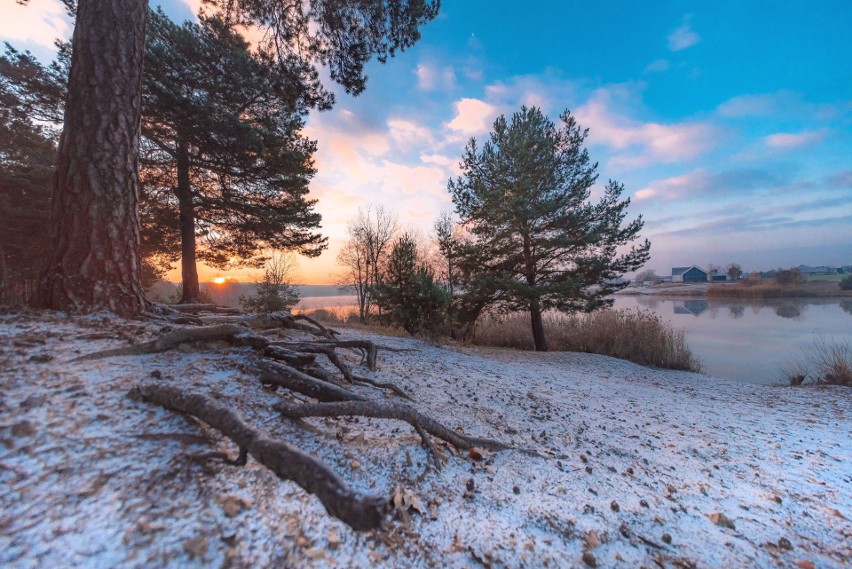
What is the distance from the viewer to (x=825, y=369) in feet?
27.3

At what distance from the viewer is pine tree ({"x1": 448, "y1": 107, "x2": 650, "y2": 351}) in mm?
10266

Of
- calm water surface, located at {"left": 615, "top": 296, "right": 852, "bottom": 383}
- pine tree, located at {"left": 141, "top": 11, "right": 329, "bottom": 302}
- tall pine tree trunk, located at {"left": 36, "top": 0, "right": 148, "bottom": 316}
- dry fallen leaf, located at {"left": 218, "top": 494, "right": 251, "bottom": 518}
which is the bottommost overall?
calm water surface, located at {"left": 615, "top": 296, "right": 852, "bottom": 383}

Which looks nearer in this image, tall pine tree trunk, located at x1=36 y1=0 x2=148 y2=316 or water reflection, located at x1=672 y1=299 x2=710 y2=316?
tall pine tree trunk, located at x1=36 y1=0 x2=148 y2=316

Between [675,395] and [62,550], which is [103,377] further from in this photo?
[675,395]

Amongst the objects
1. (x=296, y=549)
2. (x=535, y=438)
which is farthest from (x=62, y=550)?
(x=535, y=438)

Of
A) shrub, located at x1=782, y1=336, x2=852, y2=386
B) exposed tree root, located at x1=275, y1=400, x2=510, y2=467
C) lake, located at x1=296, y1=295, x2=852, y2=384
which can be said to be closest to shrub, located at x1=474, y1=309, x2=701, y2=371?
lake, located at x1=296, y1=295, x2=852, y2=384

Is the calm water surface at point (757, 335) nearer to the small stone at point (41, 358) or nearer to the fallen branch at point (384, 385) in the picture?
the fallen branch at point (384, 385)

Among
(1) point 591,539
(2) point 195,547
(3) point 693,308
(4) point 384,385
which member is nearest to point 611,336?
(4) point 384,385

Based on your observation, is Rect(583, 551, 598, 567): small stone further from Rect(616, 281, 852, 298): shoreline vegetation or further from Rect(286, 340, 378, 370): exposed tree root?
Rect(616, 281, 852, 298): shoreline vegetation

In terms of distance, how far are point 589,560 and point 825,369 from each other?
1211cm

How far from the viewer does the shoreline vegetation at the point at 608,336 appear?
1080cm

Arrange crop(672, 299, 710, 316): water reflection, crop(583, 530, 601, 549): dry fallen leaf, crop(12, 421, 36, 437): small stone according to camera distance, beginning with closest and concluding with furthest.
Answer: crop(12, 421, 36, 437): small stone, crop(583, 530, 601, 549): dry fallen leaf, crop(672, 299, 710, 316): water reflection

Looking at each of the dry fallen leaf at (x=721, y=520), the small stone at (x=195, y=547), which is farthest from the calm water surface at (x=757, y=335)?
the small stone at (x=195, y=547)

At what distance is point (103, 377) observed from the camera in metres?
1.76
